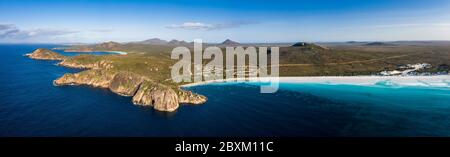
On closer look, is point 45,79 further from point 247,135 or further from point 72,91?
point 247,135

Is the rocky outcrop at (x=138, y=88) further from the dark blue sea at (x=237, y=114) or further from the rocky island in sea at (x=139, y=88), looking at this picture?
the dark blue sea at (x=237, y=114)

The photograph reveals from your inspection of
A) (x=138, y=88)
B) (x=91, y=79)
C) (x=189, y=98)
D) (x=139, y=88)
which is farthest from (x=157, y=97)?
(x=91, y=79)

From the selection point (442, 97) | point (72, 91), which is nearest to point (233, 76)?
point (72, 91)

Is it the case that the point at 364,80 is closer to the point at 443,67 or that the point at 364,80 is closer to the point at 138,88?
the point at 443,67
